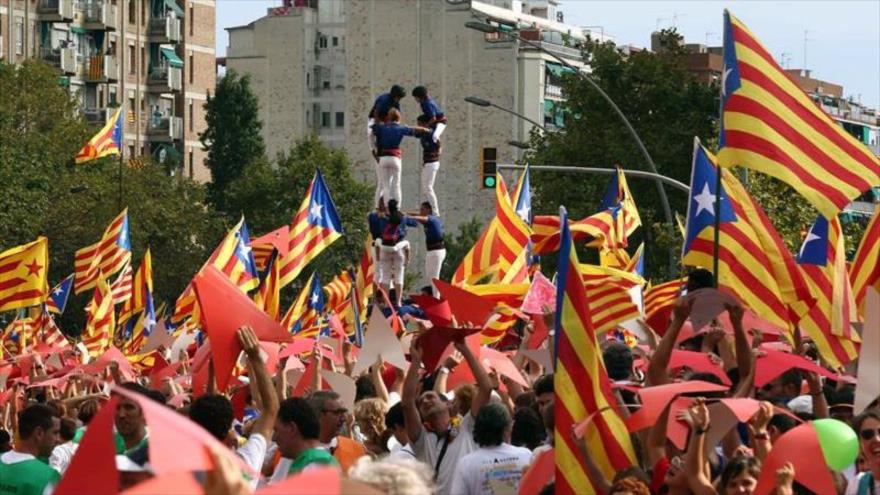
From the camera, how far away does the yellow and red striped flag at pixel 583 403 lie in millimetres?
10188

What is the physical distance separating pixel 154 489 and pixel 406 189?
103999 mm

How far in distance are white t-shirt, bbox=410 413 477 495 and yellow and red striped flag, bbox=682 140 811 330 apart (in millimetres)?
2653

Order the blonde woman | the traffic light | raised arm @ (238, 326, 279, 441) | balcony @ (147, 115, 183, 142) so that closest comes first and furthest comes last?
raised arm @ (238, 326, 279, 441)
the blonde woman
the traffic light
balcony @ (147, 115, 183, 142)

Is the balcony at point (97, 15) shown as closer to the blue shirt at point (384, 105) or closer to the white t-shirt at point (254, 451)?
the blue shirt at point (384, 105)

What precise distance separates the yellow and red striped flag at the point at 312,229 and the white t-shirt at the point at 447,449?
1558cm

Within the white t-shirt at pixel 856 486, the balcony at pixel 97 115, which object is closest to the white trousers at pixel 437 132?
the white t-shirt at pixel 856 486

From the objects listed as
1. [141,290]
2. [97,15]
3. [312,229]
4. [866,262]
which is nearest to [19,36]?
[97,15]

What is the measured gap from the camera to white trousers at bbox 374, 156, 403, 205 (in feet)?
94.4

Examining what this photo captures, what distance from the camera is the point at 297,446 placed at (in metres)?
10.5

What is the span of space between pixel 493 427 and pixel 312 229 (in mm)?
17851

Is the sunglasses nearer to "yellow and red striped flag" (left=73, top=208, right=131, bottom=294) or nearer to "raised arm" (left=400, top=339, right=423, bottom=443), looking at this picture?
"raised arm" (left=400, top=339, right=423, bottom=443)

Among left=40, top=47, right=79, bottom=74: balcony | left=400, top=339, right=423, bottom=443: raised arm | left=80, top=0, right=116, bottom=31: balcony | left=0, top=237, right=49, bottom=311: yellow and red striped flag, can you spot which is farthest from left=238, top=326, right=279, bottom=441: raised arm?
left=80, top=0, right=116, bottom=31: balcony

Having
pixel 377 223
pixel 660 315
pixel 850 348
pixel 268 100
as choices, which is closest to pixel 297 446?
pixel 850 348

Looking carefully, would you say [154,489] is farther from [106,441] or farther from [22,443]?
[22,443]
